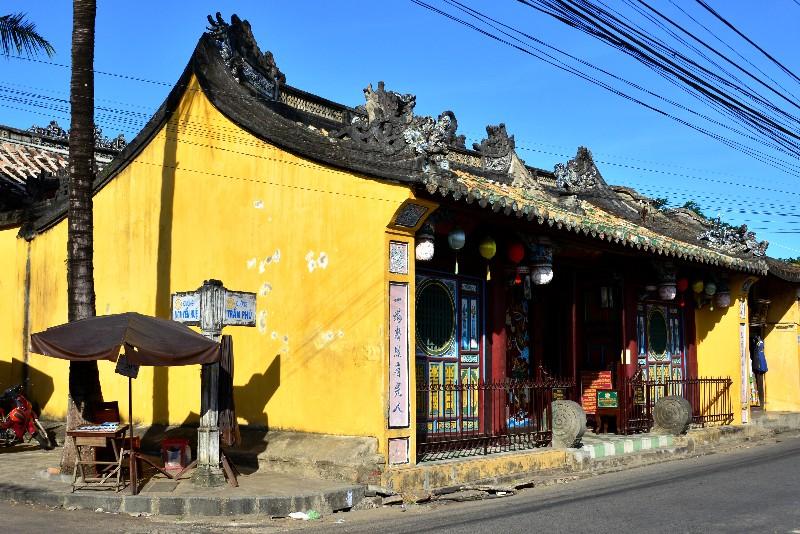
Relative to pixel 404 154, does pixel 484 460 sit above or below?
below

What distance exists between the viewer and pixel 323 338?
433 inches

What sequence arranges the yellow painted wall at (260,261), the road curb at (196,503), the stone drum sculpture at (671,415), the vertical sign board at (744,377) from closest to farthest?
the road curb at (196,503)
the yellow painted wall at (260,261)
the stone drum sculpture at (671,415)
the vertical sign board at (744,377)

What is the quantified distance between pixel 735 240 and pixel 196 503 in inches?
535

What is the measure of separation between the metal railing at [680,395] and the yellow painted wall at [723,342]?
238 millimetres

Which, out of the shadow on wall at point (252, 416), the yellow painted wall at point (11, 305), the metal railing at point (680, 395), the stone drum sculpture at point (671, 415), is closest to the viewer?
the shadow on wall at point (252, 416)

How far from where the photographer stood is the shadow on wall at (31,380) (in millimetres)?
15133

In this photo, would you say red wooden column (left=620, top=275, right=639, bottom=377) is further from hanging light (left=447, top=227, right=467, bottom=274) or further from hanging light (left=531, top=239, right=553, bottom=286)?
hanging light (left=447, top=227, right=467, bottom=274)

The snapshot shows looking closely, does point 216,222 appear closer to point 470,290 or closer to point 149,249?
point 149,249

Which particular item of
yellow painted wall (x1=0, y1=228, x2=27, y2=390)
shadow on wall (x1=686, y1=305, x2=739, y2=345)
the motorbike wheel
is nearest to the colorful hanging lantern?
the motorbike wheel

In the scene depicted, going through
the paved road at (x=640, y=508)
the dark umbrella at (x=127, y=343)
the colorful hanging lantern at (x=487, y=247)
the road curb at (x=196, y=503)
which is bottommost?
the paved road at (x=640, y=508)

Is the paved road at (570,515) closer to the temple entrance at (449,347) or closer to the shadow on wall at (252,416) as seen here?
the temple entrance at (449,347)

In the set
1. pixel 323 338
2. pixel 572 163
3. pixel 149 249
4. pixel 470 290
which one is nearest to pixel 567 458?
pixel 470 290

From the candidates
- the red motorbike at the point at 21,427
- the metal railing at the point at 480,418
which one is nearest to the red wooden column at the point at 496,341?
the metal railing at the point at 480,418

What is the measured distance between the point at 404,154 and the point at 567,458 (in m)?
5.23
